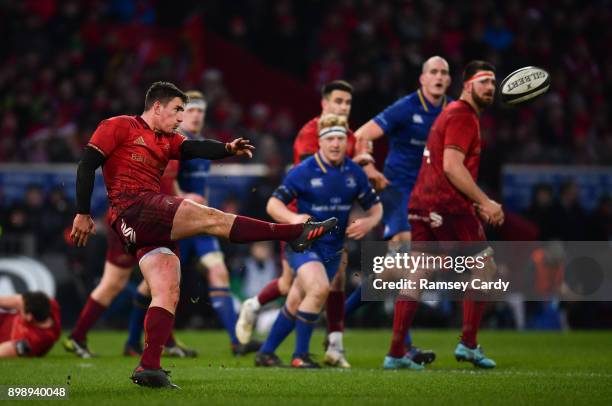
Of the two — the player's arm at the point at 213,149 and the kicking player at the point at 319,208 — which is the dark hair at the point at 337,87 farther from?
the player's arm at the point at 213,149

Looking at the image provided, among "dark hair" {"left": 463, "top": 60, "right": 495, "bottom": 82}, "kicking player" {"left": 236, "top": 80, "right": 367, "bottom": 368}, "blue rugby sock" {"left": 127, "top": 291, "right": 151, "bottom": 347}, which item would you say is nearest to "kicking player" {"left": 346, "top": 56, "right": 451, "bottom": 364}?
"kicking player" {"left": 236, "top": 80, "right": 367, "bottom": 368}

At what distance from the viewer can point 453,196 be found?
29.5 feet

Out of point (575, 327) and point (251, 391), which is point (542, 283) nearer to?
point (575, 327)

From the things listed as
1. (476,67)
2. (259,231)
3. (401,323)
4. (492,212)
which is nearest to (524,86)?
(476,67)

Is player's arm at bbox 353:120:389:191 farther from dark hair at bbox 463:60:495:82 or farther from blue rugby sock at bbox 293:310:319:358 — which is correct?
blue rugby sock at bbox 293:310:319:358

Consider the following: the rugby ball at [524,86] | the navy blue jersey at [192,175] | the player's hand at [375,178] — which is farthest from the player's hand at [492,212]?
the navy blue jersey at [192,175]

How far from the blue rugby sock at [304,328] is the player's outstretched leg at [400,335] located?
66 cm

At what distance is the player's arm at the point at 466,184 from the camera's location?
8562mm

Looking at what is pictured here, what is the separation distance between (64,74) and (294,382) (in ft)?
37.5

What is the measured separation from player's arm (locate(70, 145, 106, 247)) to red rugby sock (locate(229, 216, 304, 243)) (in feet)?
3.09

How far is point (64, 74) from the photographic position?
18.0 m

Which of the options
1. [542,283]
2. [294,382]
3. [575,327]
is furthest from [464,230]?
[575,327]

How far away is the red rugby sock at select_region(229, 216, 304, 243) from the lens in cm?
718

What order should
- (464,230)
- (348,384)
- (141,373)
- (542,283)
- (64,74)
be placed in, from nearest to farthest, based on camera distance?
(141,373) → (348,384) → (464,230) → (542,283) → (64,74)
